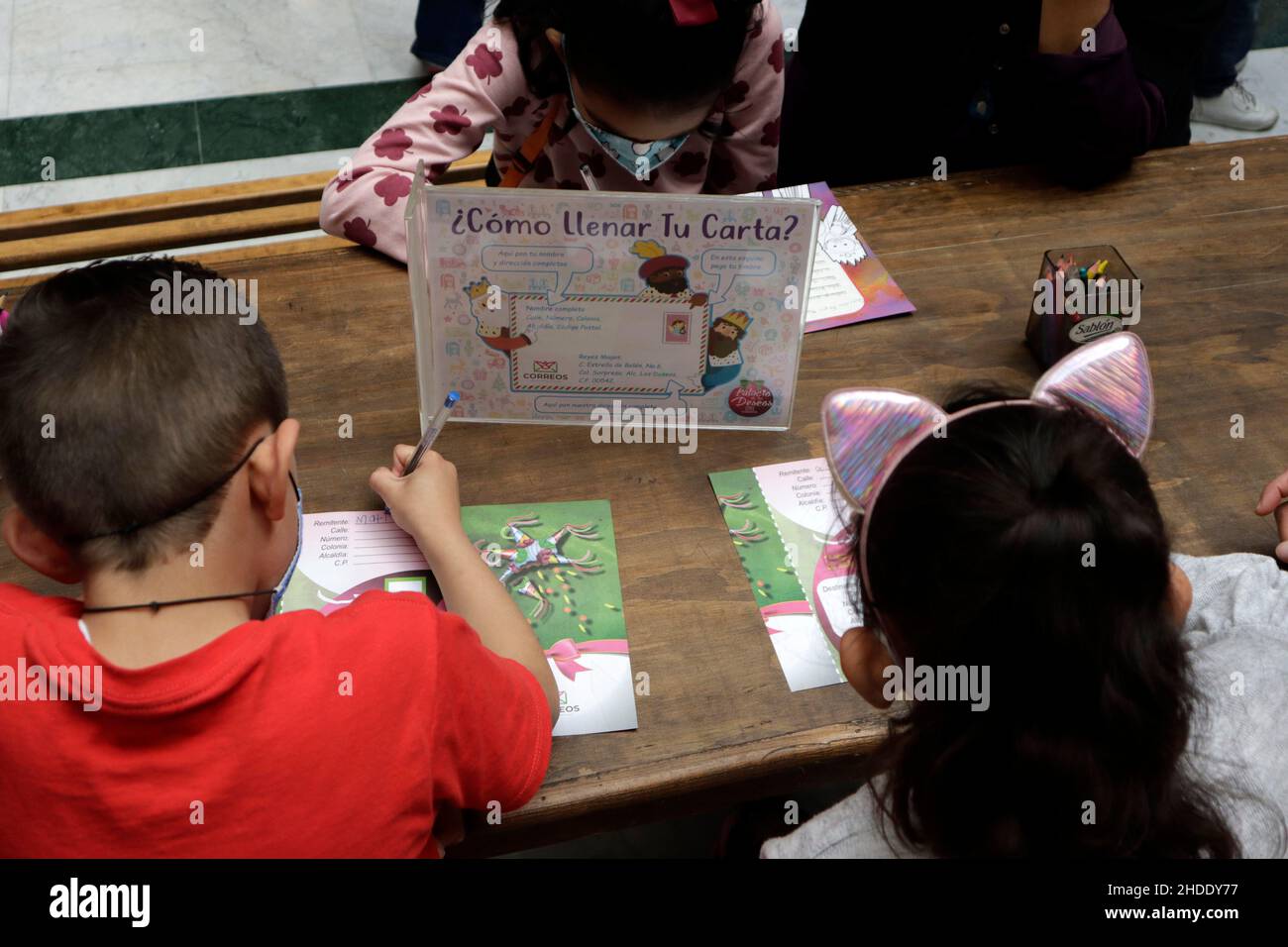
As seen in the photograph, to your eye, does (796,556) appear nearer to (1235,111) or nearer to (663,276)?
(663,276)

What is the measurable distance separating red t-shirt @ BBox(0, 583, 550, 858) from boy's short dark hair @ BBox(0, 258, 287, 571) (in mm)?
91

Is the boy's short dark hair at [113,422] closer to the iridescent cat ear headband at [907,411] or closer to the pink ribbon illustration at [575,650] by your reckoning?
the pink ribbon illustration at [575,650]

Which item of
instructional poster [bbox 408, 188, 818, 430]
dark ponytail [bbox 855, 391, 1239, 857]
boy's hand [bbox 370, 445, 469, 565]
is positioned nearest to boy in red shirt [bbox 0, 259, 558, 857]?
boy's hand [bbox 370, 445, 469, 565]

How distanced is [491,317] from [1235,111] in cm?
279

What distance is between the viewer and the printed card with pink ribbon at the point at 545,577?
3.35 ft

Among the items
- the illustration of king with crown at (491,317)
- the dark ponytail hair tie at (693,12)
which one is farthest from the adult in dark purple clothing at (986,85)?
the illustration of king with crown at (491,317)

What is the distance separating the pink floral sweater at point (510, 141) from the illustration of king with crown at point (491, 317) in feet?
0.93

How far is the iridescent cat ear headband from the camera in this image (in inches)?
32.6

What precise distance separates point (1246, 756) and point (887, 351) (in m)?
0.63

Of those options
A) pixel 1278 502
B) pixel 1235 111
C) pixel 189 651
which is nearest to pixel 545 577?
pixel 189 651

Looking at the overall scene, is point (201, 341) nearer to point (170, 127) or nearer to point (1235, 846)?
point (1235, 846)

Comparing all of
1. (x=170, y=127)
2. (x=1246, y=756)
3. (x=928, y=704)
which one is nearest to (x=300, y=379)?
(x=928, y=704)

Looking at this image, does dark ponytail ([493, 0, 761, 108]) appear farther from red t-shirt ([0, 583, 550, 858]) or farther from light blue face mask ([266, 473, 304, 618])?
red t-shirt ([0, 583, 550, 858])
